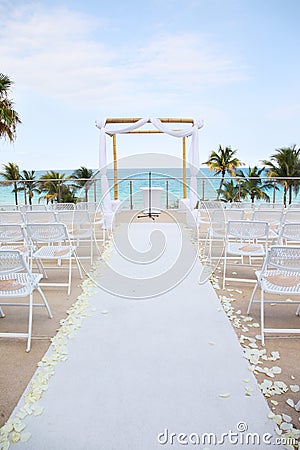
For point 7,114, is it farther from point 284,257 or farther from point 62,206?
point 284,257

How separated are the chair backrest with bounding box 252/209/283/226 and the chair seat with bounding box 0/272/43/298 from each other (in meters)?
2.92

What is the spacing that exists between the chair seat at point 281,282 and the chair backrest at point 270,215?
5.36 ft

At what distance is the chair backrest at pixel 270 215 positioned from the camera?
4254mm

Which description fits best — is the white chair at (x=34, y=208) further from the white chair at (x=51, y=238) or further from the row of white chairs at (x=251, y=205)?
the row of white chairs at (x=251, y=205)

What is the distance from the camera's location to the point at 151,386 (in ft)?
6.25

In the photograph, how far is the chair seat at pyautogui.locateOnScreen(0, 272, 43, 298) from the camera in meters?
2.37

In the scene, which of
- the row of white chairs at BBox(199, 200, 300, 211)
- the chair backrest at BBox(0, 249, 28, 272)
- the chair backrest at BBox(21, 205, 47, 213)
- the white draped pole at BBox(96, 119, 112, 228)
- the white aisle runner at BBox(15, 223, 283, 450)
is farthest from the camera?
the white draped pole at BBox(96, 119, 112, 228)

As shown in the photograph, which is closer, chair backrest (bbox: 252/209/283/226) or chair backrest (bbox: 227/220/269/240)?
chair backrest (bbox: 227/220/269/240)

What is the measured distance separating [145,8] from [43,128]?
55.2ft

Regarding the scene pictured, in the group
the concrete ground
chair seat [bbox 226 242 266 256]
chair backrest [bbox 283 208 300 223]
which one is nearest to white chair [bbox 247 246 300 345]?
the concrete ground

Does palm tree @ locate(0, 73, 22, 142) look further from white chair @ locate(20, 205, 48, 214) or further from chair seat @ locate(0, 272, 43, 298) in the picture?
chair seat @ locate(0, 272, 43, 298)

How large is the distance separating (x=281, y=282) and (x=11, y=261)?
207 centimetres

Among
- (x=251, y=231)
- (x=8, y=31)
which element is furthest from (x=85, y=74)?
(x=251, y=231)

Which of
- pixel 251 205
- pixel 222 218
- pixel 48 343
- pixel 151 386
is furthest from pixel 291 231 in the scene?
pixel 48 343
